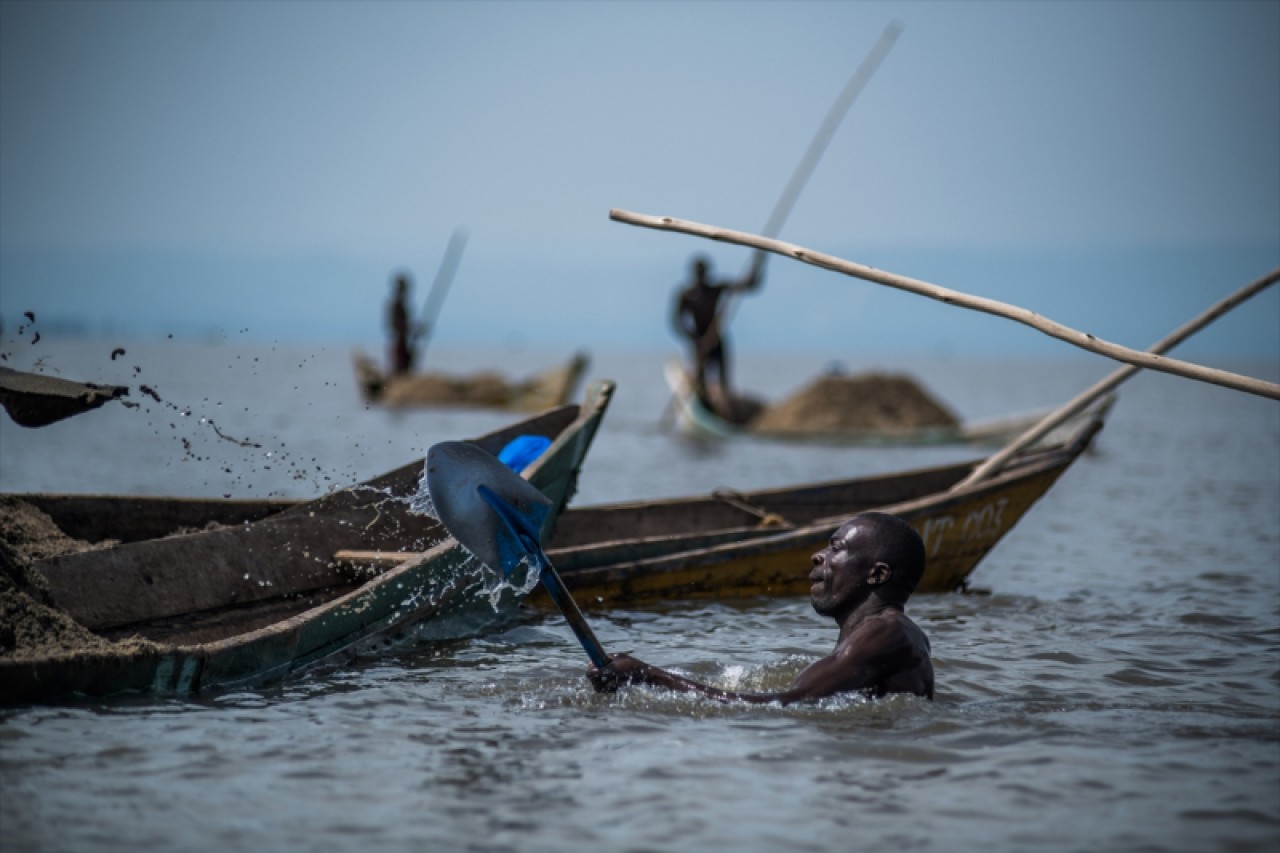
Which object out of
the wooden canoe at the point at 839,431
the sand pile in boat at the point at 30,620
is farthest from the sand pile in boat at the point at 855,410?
the sand pile in boat at the point at 30,620

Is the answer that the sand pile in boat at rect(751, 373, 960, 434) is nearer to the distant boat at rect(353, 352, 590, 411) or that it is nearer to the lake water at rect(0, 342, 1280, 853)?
the distant boat at rect(353, 352, 590, 411)

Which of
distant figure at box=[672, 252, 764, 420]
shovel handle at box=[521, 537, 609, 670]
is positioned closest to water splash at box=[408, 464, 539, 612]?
shovel handle at box=[521, 537, 609, 670]

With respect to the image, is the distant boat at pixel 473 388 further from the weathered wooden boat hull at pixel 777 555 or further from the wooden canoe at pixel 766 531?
the weathered wooden boat hull at pixel 777 555

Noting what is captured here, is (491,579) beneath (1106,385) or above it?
beneath

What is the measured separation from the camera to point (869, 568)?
5.09 meters

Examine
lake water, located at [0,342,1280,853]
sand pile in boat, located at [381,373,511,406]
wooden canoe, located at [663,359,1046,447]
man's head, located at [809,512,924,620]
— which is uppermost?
sand pile in boat, located at [381,373,511,406]

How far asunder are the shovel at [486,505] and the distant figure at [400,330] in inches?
878

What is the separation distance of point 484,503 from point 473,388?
2316 centimetres

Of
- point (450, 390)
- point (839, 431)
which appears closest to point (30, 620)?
point (839, 431)

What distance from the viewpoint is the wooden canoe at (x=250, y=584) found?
208 inches

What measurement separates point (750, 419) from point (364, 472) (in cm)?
732

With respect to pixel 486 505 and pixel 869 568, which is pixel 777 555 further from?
pixel 869 568

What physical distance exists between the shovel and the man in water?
20.4 inches

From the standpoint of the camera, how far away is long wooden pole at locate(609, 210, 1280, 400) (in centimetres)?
569
